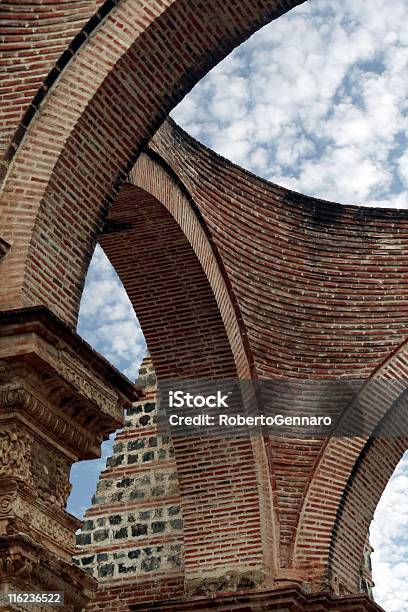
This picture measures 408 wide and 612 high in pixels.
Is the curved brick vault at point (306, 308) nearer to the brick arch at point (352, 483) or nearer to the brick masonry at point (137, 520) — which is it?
the brick arch at point (352, 483)

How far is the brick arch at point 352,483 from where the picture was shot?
26.3ft

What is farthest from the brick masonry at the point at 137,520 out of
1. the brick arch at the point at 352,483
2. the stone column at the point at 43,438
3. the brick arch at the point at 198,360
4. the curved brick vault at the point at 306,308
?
the stone column at the point at 43,438

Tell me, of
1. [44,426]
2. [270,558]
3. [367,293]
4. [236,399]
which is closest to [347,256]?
[367,293]

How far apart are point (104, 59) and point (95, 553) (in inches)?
197

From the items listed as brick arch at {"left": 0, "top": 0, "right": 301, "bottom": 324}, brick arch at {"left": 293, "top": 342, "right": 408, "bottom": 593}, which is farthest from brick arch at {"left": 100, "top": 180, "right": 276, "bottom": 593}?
brick arch at {"left": 0, "top": 0, "right": 301, "bottom": 324}

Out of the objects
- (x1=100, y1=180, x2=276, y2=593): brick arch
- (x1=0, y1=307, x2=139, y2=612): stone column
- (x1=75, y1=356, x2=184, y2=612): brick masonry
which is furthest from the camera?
(x1=75, y1=356, x2=184, y2=612): brick masonry

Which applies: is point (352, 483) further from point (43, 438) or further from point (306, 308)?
point (43, 438)

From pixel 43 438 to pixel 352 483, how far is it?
4519mm

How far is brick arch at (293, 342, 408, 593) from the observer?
802 centimetres

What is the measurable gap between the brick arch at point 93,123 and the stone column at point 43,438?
228 millimetres

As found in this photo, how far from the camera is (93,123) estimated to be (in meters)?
4.86

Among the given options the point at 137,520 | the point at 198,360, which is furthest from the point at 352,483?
the point at 137,520

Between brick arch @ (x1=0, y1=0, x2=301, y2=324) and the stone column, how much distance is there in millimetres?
228

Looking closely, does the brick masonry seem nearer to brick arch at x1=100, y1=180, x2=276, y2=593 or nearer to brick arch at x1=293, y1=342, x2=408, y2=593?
brick arch at x1=100, y1=180, x2=276, y2=593
